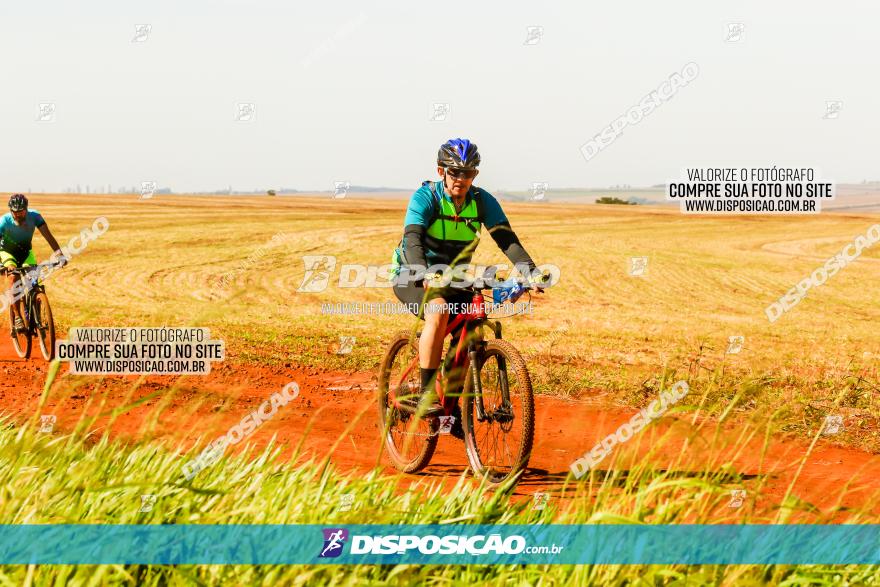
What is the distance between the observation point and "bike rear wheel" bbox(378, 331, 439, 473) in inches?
269

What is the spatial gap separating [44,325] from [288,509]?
8.84 meters

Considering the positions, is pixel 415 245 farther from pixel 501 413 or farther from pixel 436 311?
pixel 501 413

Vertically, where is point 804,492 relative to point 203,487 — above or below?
below

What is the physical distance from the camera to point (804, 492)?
20.9ft

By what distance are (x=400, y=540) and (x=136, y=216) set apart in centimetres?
4635

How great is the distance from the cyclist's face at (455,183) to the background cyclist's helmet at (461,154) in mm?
99

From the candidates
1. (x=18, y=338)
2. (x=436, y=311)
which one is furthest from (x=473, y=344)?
(x=18, y=338)

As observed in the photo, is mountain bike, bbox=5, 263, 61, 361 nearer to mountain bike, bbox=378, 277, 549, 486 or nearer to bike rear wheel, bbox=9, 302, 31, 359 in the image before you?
bike rear wheel, bbox=9, 302, 31, 359

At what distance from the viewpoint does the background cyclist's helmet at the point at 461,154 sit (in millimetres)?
6227

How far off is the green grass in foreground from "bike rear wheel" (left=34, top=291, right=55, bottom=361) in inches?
283

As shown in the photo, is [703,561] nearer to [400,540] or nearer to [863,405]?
[400,540]

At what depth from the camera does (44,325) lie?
1169 centimetres

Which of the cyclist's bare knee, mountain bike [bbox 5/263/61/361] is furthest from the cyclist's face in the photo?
mountain bike [bbox 5/263/61/361]

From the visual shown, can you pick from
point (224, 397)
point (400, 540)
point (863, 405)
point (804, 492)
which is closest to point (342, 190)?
point (224, 397)
